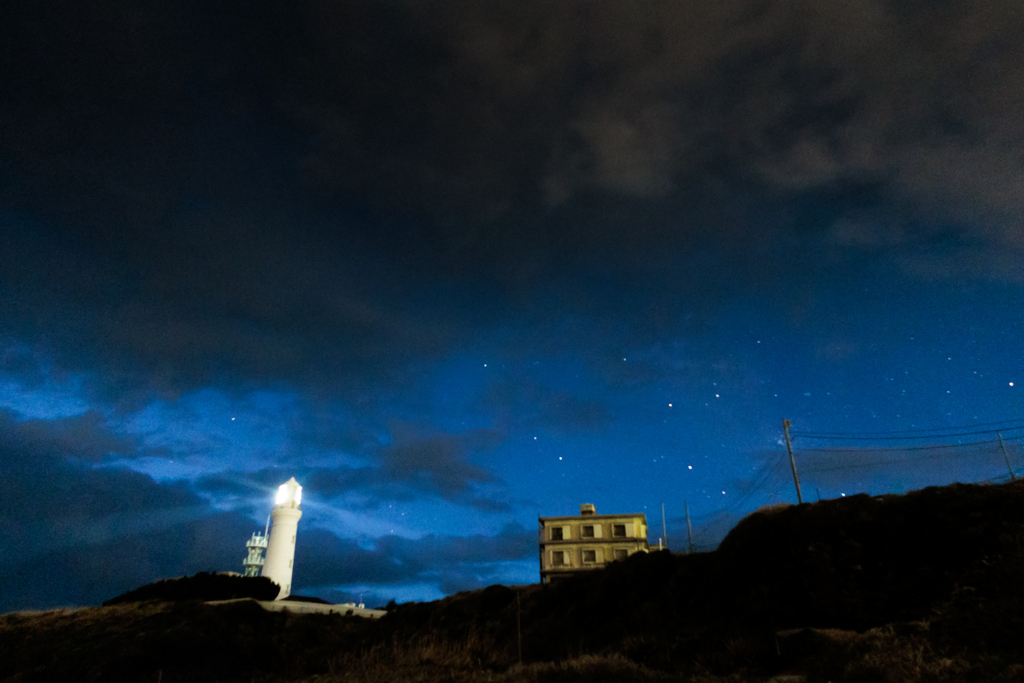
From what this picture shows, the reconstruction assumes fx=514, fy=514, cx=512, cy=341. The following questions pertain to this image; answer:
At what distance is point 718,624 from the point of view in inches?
658

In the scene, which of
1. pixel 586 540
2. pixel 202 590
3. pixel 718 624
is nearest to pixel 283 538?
pixel 202 590

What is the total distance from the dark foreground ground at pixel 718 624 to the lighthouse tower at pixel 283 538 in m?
32.3

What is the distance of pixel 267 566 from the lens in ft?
203

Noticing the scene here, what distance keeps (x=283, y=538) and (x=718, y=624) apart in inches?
2375

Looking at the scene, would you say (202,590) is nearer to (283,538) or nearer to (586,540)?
(283,538)

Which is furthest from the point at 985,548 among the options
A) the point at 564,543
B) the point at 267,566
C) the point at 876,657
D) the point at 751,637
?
the point at 267,566

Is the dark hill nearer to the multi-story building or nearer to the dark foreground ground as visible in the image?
the dark foreground ground

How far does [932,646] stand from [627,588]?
15291mm

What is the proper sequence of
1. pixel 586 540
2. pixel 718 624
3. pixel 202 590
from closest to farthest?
pixel 718 624 < pixel 202 590 < pixel 586 540

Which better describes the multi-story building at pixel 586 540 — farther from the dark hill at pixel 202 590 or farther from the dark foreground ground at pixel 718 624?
the dark foreground ground at pixel 718 624

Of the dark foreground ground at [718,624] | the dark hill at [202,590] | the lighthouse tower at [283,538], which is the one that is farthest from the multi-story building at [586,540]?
the dark foreground ground at [718,624]

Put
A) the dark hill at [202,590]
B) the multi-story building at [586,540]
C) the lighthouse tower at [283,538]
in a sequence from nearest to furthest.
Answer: the dark hill at [202,590] → the lighthouse tower at [283,538] → the multi-story building at [586,540]

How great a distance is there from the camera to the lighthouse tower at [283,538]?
61.6 metres

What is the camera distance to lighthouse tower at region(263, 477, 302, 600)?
61.6m
